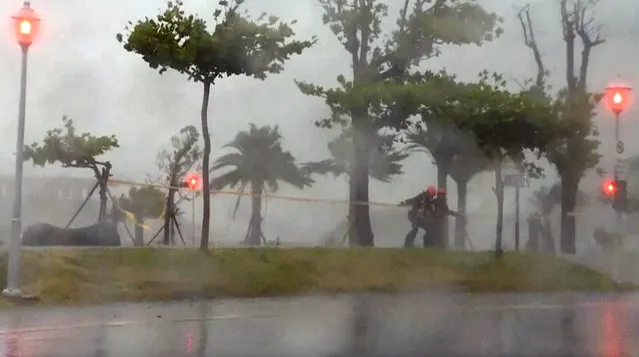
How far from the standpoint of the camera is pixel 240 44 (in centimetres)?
1087

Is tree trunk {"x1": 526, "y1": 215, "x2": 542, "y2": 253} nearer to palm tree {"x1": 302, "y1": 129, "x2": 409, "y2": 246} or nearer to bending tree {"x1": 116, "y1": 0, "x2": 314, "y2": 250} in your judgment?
palm tree {"x1": 302, "y1": 129, "x2": 409, "y2": 246}

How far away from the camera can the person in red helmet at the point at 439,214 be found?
13.7 metres

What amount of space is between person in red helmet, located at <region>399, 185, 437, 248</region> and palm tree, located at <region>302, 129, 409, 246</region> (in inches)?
20.2

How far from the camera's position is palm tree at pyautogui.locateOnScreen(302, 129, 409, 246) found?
13.0m

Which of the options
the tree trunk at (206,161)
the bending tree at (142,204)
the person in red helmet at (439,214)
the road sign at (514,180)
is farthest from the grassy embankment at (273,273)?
the bending tree at (142,204)

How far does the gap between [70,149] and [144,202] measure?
1.39 metres

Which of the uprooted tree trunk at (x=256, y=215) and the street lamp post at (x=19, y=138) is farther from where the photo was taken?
the uprooted tree trunk at (x=256, y=215)

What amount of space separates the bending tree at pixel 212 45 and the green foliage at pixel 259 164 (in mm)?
2162

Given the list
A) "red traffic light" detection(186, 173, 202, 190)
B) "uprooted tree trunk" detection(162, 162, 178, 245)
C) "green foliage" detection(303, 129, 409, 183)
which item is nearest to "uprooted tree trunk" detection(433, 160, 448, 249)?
"green foliage" detection(303, 129, 409, 183)

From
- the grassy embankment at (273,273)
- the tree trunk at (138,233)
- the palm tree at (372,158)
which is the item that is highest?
the palm tree at (372,158)

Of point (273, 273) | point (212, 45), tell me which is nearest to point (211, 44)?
point (212, 45)

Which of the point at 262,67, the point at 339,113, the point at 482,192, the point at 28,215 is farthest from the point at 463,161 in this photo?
the point at 28,215

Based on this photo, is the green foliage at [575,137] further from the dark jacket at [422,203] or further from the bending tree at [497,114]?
the dark jacket at [422,203]

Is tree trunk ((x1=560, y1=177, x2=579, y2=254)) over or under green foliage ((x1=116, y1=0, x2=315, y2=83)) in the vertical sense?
under
